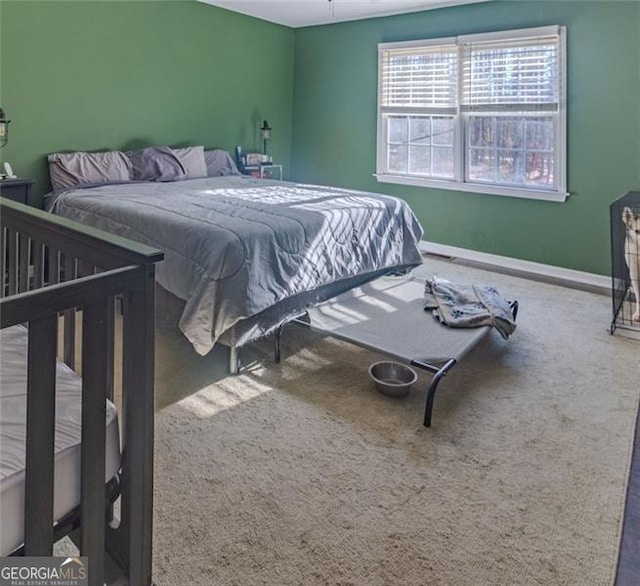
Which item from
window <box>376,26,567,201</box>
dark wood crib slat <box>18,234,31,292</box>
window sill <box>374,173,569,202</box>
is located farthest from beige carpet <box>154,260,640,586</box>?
window <box>376,26,567,201</box>

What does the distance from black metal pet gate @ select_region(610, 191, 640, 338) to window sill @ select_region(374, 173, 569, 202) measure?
0.85 m

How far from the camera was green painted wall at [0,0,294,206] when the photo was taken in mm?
Result: 3994

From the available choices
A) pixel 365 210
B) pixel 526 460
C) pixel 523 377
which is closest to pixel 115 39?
pixel 365 210

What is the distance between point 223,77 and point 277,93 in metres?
0.85

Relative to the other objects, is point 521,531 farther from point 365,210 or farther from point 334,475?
point 365,210

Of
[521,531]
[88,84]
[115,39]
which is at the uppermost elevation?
[115,39]

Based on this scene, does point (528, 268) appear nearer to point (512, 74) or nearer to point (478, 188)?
point (478, 188)

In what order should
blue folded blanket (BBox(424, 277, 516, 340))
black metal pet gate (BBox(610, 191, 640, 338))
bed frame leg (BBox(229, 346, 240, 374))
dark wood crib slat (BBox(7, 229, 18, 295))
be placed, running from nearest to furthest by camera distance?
dark wood crib slat (BBox(7, 229, 18, 295))
bed frame leg (BBox(229, 346, 240, 374))
blue folded blanket (BBox(424, 277, 516, 340))
black metal pet gate (BBox(610, 191, 640, 338))

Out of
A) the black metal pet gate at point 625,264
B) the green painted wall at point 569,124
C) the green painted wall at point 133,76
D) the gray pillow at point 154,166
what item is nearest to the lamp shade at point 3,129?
the green painted wall at point 133,76

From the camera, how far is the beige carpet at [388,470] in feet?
5.10

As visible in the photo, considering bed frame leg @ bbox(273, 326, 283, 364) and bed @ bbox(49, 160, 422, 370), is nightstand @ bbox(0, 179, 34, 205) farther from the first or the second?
bed frame leg @ bbox(273, 326, 283, 364)

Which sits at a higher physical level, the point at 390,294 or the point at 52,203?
the point at 52,203

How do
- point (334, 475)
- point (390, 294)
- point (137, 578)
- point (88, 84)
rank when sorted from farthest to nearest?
point (88, 84) → point (390, 294) → point (334, 475) → point (137, 578)

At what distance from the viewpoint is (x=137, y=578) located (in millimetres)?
1216
